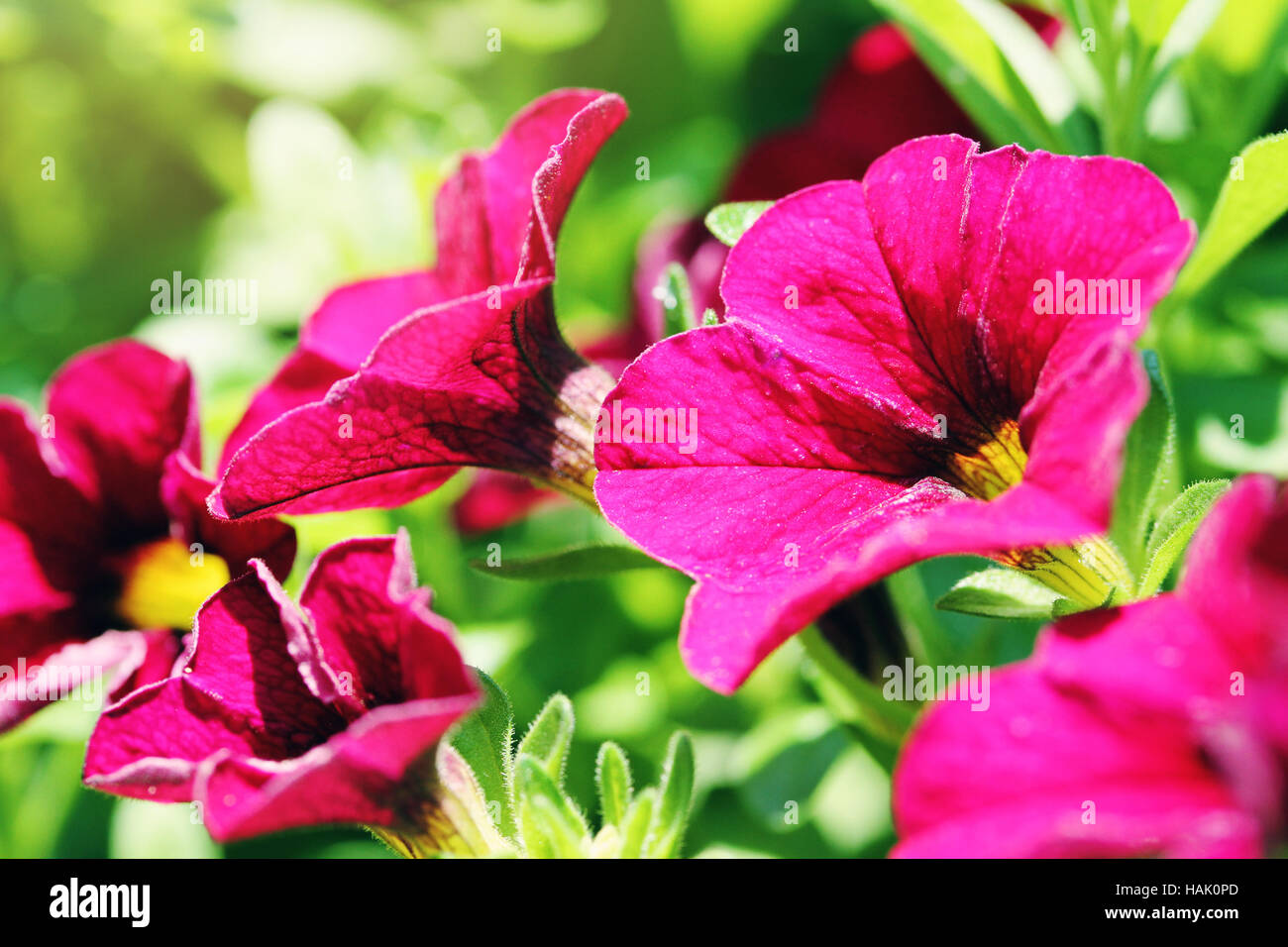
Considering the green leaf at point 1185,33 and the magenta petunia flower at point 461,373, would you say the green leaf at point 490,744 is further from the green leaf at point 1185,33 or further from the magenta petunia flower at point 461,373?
the green leaf at point 1185,33

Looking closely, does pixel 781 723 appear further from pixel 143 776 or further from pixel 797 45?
pixel 797 45

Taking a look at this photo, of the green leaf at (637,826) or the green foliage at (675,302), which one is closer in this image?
the green leaf at (637,826)

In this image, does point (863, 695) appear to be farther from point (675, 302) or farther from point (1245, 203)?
point (1245, 203)

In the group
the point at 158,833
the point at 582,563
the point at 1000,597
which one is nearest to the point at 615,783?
the point at 582,563

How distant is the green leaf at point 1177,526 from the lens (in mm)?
855

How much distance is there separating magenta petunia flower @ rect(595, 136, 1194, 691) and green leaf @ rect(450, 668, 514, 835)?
23 cm

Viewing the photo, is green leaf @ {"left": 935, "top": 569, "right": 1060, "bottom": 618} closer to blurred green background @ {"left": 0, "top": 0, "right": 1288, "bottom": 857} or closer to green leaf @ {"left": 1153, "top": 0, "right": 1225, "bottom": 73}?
blurred green background @ {"left": 0, "top": 0, "right": 1288, "bottom": 857}

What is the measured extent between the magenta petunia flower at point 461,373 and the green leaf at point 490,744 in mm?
199

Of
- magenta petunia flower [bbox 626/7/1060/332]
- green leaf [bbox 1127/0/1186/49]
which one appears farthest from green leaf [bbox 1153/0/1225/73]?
magenta petunia flower [bbox 626/7/1060/332]

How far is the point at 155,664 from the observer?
108 centimetres

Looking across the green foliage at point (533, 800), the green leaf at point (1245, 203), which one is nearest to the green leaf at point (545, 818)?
the green foliage at point (533, 800)

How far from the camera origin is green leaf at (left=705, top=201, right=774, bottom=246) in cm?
103

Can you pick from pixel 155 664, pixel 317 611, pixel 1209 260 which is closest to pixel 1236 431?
pixel 1209 260

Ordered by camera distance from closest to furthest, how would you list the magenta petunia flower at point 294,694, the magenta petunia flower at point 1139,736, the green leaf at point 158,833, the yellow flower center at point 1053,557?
the magenta petunia flower at point 1139,736 < the magenta petunia flower at point 294,694 < the yellow flower center at point 1053,557 < the green leaf at point 158,833
